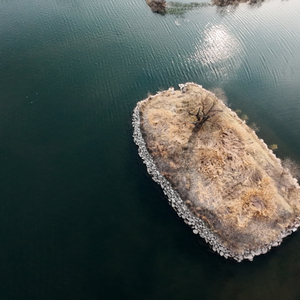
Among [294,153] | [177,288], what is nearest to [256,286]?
[177,288]

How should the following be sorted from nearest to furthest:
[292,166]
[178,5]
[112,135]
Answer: [292,166], [112,135], [178,5]

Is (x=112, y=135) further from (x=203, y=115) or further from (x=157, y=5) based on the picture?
(x=157, y=5)

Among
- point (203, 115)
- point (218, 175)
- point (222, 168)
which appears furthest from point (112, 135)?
point (222, 168)

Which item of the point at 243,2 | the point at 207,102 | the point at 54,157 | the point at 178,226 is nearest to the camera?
the point at 178,226

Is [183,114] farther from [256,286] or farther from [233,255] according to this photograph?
[256,286]

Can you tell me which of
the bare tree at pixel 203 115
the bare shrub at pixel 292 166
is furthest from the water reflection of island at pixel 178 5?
the bare shrub at pixel 292 166

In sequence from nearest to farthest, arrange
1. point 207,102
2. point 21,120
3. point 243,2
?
point 21,120, point 207,102, point 243,2
